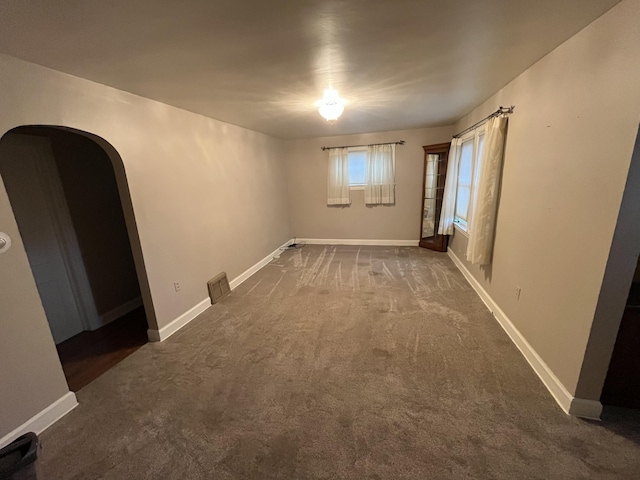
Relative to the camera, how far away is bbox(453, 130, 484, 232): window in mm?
3254

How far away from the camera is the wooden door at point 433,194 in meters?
4.74

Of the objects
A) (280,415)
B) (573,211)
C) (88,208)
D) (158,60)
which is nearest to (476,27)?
(573,211)

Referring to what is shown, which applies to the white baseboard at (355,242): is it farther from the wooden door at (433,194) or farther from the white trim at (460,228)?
the white trim at (460,228)

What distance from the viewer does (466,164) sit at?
394 cm

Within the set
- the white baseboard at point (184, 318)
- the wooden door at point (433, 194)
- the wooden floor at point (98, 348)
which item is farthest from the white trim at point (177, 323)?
the wooden door at point (433, 194)

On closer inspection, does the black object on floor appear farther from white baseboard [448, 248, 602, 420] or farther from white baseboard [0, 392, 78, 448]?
white baseboard [448, 248, 602, 420]

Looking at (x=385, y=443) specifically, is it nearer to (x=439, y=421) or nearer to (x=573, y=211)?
(x=439, y=421)

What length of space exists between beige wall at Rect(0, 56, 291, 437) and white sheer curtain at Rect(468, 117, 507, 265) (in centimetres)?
303

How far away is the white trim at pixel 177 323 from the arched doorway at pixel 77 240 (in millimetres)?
158

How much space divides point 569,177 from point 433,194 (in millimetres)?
3391

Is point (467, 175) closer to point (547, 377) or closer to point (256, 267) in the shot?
point (547, 377)

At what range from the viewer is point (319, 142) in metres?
5.34

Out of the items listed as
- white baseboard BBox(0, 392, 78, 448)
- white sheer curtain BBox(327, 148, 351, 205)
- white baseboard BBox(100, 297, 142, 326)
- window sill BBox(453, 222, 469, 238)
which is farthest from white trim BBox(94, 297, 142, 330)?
window sill BBox(453, 222, 469, 238)

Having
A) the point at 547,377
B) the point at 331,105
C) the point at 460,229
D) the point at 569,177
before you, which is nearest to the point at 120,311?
Result: the point at 331,105
